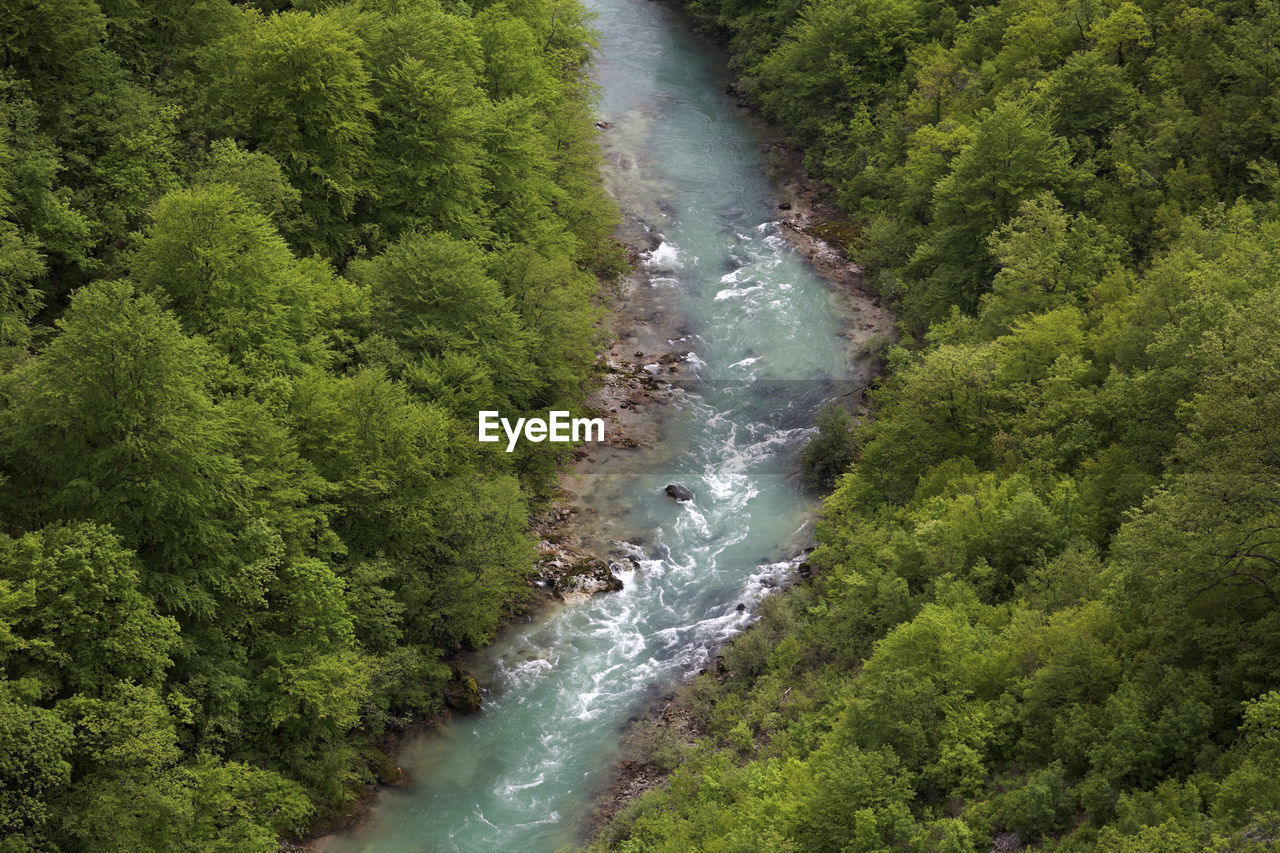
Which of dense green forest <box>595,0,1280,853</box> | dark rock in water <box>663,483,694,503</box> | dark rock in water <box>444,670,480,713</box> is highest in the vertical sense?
dense green forest <box>595,0,1280,853</box>

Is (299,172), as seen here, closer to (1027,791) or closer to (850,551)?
(850,551)

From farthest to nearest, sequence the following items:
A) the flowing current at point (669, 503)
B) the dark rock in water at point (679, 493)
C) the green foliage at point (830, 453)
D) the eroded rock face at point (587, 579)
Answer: the green foliage at point (830, 453), the dark rock in water at point (679, 493), the eroded rock face at point (587, 579), the flowing current at point (669, 503)

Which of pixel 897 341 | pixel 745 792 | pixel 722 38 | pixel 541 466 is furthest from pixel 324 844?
pixel 722 38

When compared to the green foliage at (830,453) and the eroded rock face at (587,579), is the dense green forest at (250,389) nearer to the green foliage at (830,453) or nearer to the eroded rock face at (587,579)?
the eroded rock face at (587,579)

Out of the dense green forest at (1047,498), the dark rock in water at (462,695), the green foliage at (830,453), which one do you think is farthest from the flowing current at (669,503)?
the dense green forest at (1047,498)

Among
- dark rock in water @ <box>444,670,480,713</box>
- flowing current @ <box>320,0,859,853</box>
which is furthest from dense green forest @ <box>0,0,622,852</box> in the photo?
flowing current @ <box>320,0,859,853</box>

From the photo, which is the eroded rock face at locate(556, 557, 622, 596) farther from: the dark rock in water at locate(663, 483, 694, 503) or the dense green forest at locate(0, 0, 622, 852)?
the dark rock in water at locate(663, 483, 694, 503)
